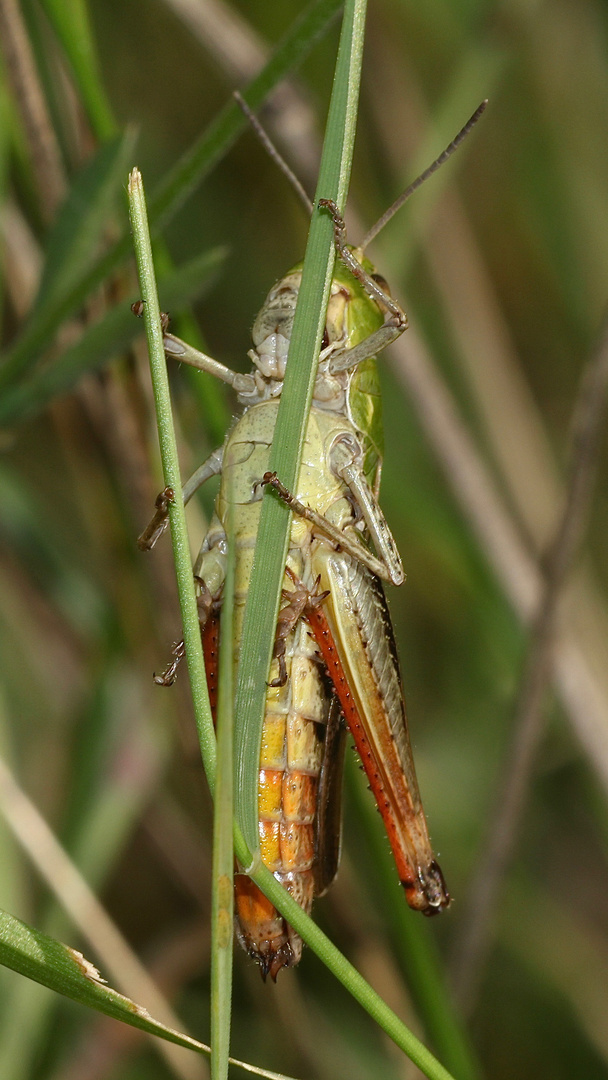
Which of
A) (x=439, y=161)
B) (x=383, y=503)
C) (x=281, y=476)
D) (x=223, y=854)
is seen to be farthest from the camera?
(x=383, y=503)

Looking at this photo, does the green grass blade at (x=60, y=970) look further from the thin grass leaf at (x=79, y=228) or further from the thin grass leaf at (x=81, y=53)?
the thin grass leaf at (x=81, y=53)

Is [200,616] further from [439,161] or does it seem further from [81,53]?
[81,53]

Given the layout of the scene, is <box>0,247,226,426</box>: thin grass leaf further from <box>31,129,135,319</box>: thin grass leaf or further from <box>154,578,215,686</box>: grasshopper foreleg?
<box>154,578,215,686</box>: grasshopper foreleg

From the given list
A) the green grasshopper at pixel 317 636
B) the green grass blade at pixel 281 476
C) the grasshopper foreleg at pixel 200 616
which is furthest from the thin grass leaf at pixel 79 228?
the green grass blade at pixel 281 476

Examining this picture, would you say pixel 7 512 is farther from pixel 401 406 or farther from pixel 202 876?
pixel 401 406

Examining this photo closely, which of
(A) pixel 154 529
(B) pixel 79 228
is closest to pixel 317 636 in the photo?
(A) pixel 154 529

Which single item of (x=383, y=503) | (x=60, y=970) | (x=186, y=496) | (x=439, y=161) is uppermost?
(x=439, y=161)
